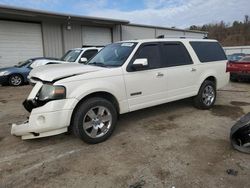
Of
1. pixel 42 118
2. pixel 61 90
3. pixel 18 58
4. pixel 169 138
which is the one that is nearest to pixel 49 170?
pixel 42 118

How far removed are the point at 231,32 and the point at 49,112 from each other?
2291 inches

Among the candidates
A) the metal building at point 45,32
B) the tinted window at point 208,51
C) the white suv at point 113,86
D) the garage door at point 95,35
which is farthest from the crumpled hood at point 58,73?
the garage door at point 95,35

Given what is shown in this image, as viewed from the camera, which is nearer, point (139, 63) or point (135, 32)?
point (139, 63)

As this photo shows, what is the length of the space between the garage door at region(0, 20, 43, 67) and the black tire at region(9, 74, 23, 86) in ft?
12.5

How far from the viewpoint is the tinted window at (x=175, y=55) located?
5.13m

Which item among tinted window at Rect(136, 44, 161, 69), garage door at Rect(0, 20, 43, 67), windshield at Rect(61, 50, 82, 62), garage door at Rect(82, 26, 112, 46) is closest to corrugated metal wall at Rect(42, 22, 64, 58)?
garage door at Rect(0, 20, 43, 67)

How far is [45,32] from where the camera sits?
52.0ft

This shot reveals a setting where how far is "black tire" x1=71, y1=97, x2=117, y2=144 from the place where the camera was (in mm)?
3770

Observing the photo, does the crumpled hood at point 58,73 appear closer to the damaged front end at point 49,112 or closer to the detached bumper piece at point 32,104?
the damaged front end at point 49,112

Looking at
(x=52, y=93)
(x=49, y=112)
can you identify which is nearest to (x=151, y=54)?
(x=52, y=93)

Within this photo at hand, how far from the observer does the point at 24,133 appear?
148 inches

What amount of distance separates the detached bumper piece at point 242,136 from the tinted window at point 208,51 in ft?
8.46

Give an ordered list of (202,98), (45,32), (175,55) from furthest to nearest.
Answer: (45,32) → (202,98) → (175,55)

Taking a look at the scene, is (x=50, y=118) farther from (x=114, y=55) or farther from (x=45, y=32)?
(x=45, y=32)
